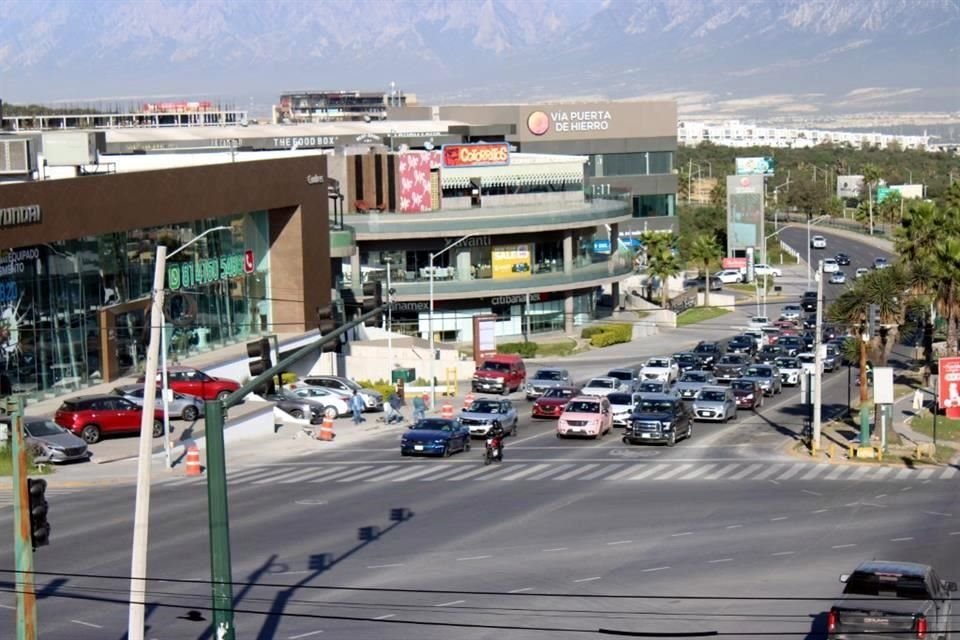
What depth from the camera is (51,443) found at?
161 feet

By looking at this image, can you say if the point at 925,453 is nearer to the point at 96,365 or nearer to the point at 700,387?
the point at 700,387

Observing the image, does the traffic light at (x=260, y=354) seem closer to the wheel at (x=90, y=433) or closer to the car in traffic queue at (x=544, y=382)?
the wheel at (x=90, y=433)

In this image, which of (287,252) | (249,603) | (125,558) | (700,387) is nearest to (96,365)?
(287,252)

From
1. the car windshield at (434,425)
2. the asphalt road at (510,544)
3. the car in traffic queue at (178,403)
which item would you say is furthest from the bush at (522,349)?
the car windshield at (434,425)

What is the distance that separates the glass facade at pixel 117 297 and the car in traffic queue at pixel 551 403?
13313 millimetres

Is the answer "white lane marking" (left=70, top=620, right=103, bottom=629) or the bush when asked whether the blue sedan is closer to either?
"white lane marking" (left=70, top=620, right=103, bottom=629)

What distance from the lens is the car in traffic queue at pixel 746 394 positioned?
2566 inches

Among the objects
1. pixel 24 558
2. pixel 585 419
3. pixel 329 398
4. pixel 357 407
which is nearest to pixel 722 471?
pixel 585 419

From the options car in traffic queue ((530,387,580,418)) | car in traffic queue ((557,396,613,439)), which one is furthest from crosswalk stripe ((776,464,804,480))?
car in traffic queue ((530,387,580,418))

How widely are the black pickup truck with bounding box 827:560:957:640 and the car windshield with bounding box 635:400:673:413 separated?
2933 cm

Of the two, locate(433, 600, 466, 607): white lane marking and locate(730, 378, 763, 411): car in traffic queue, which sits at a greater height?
locate(433, 600, 466, 607): white lane marking

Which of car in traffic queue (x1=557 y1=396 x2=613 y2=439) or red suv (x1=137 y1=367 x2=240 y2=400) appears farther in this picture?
red suv (x1=137 y1=367 x2=240 y2=400)

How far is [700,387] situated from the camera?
6544 centimetres

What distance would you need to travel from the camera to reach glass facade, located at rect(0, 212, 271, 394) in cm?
5875
